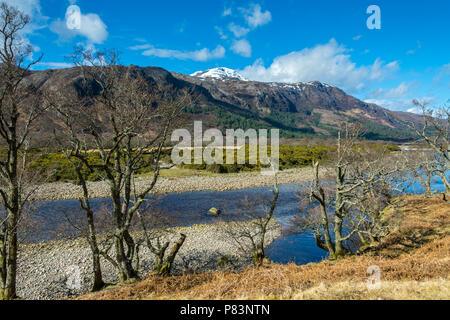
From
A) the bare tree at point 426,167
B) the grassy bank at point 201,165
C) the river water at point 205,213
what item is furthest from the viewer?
the grassy bank at point 201,165

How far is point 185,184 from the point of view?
129 ft

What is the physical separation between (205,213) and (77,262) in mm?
12409

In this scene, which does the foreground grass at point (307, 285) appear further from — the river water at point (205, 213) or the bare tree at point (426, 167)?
the bare tree at point (426, 167)

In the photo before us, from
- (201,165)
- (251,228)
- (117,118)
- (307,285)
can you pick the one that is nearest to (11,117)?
(117,118)

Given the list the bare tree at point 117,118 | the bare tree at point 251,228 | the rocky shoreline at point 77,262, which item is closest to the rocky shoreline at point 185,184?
the bare tree at point 251,228

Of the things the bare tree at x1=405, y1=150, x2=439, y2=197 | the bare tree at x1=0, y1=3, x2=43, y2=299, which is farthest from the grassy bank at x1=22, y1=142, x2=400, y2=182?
the bare tree at x1=0, y1=3, x2=43, y2=299

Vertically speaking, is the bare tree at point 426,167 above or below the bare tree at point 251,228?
above

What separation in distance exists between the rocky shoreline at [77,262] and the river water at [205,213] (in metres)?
1.27

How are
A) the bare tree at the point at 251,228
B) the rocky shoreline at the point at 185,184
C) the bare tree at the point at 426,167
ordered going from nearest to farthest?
the bare tree at the point at 251,228 → the bare tree at the point at 426,167 → the rocky shoreline at the point at 185,184

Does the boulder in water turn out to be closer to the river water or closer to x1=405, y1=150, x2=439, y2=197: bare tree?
the river water

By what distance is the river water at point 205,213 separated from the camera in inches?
691

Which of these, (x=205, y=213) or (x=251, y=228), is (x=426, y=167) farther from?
(x=205, y=213)

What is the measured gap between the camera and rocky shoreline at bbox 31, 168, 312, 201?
106 ft

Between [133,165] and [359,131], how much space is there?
1041cm
